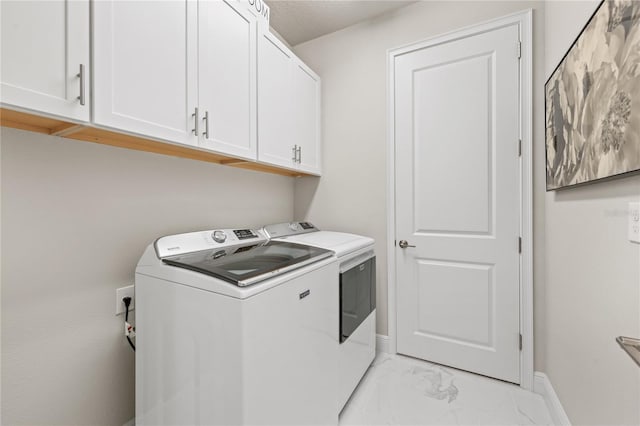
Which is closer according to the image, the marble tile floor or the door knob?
the marble tile floor

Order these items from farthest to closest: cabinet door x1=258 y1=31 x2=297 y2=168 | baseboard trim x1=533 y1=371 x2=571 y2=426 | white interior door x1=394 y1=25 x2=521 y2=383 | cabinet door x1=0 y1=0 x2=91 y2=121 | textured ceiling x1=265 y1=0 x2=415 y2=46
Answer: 1. textured ceiling x1=265 y1=0 x2=415 y2=46
2. white interior door x1=394 y1=25 x2=521 y2=383
3. cabinet door x1=258 y1=31 x2=297 y2=168
4. baseboard trim x1=533 y1=371 x2=571 y2=426
5. cabinet door x1=0 y1=0 x2=91 y2=121

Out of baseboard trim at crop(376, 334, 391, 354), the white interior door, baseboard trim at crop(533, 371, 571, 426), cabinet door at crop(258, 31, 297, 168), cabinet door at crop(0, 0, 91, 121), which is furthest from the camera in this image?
baseboard trim at crop(376, 334, 391, 354)

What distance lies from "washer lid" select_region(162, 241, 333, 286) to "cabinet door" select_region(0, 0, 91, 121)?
0.64 metres

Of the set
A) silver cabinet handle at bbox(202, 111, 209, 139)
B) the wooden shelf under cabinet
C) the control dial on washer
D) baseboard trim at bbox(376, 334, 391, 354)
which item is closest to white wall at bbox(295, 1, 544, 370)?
baseboard trim at bbox(376, 334, 391, 354)

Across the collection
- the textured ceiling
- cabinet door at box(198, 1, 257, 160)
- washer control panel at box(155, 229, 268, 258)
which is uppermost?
the textured ceiling

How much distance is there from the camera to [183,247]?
4.38ft

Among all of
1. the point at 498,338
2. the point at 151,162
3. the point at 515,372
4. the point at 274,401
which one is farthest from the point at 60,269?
the point at 515,372

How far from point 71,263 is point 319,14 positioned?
2.37 m

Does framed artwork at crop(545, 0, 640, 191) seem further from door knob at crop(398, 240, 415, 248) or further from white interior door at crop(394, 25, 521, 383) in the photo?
door knob at crop(398, 240, 415, 248)

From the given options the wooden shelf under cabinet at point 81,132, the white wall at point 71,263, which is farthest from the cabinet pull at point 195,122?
the white wall at point 71,263

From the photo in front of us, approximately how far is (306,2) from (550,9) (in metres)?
1.60

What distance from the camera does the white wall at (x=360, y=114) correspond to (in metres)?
2.15

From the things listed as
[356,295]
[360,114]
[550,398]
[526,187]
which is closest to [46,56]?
[356,295]

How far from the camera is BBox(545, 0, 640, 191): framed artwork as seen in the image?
0.83 meters
